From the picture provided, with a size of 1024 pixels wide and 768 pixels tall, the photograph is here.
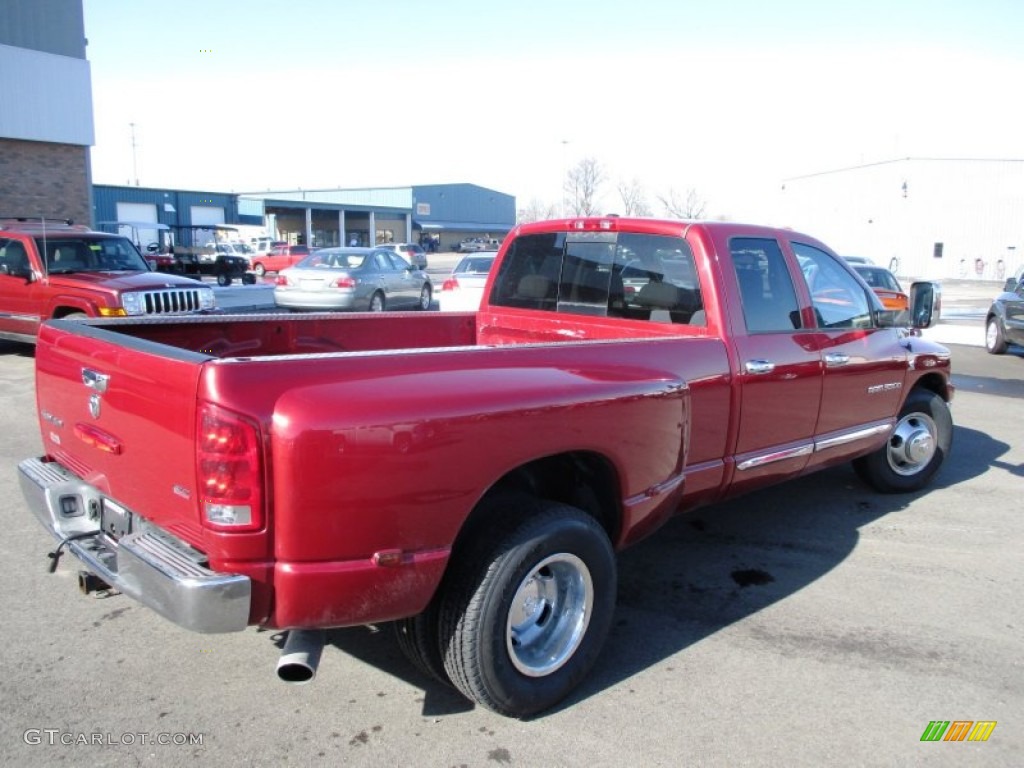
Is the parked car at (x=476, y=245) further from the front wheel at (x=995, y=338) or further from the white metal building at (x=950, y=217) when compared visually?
the front wheel at (x=995, y=338)

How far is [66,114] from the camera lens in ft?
82.3

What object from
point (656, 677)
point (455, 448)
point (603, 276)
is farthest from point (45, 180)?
point (656, 677)

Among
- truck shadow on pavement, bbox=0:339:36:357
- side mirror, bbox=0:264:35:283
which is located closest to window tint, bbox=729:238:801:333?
side mirror, bbox=0:264:35:283

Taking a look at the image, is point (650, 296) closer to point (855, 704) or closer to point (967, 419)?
point (855, 704)

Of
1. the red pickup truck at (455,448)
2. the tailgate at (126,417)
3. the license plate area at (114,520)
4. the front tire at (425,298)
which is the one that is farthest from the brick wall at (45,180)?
the license plate area at (114,520)

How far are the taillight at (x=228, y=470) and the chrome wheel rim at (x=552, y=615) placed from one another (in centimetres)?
112

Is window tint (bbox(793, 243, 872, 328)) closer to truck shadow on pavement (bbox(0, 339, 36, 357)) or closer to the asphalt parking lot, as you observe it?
the asphalt parking lot

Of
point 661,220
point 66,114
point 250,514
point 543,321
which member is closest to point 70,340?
point 250,514

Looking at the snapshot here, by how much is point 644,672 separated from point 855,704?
84cm

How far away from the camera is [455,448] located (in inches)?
105

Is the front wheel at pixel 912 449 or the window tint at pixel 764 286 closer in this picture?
the window tint at pixel 764 286

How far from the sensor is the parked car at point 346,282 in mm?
17750

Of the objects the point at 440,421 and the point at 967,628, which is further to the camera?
the point at 967,628

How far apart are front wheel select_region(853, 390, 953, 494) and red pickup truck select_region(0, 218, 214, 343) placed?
8526 millimetres
